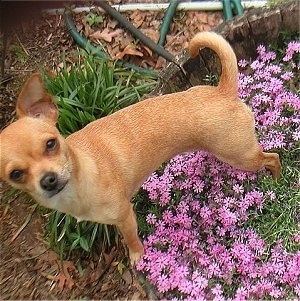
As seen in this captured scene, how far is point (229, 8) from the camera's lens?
385cm

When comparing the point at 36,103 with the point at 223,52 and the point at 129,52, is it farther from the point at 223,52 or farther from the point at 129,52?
the point at 129,52

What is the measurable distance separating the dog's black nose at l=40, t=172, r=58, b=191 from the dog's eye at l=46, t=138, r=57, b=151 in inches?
Result: 4.5

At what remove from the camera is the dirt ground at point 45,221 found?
3.09 meters

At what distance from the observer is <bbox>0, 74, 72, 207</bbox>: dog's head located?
2068 millimetres

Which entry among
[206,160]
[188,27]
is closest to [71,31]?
[188,27]

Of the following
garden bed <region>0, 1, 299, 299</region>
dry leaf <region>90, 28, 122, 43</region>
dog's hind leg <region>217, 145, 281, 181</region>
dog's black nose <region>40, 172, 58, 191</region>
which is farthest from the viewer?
dry leaf <region>90, 28, 122, 43</region>

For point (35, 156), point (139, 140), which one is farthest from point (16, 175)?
point (139, 140)

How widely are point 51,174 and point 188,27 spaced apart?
2.39 metres

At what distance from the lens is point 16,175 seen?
2096 millimetres

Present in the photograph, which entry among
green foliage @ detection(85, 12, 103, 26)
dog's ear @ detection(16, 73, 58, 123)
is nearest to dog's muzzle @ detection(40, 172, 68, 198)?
dog's ear @ detection(16, 73, 58, 123)

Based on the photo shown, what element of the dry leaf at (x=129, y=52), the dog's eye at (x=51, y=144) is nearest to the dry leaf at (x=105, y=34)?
the dry leaf at (x=129, y=52)

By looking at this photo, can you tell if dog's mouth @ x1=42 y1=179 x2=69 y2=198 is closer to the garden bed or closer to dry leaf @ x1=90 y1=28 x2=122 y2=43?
the garden bed

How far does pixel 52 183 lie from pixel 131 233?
0.72 meters

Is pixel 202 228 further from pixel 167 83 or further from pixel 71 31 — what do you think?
pixel 71 31
